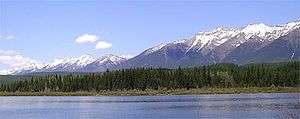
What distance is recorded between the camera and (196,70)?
19425cm

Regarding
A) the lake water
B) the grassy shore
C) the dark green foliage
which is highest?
the dark green foliage

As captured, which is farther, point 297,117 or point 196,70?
point 196,70

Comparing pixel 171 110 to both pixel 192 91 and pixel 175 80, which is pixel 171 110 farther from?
pixel 175 80

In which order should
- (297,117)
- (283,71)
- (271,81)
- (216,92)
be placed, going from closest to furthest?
(297,117), (216,92), (271,81), (283,71)

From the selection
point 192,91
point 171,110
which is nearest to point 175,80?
point 192,91

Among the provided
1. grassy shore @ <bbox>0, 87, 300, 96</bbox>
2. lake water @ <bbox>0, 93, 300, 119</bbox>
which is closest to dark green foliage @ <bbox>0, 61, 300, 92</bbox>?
grassy shore @ <bbox>0, 87, 300, 96</bbox>

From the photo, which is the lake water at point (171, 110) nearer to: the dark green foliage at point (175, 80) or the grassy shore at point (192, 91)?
the grassy shore at point (192, 91)

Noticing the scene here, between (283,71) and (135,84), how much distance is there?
1824 inches

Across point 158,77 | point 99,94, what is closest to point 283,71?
point 158,77

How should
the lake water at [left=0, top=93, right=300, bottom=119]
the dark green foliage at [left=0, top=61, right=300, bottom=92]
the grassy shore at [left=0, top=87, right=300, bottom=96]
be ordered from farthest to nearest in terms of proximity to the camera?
the dark green foliage at [left=0, top=61, right=300, bottom=92] < the grassy shore at [left=0, top=87, right=300, bottom=96] < the lake water at [left=0, top=93, right=300, bottom=119]

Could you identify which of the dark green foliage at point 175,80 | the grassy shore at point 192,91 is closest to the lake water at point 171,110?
the grassy shore at point 192,91

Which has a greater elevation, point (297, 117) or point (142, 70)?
point (142, 70)

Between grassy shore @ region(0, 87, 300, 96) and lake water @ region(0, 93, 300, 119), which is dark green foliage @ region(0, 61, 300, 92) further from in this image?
lake water @ region(0, 93, 300, 119)

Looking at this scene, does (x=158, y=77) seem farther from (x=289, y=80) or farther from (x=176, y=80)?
(x=289, y=80)
